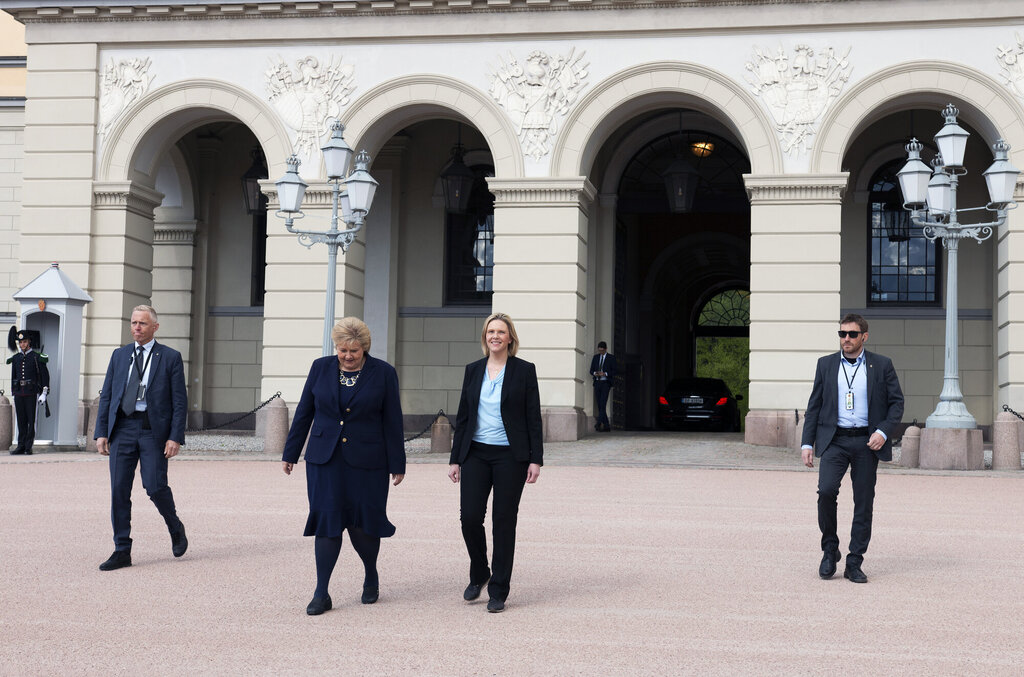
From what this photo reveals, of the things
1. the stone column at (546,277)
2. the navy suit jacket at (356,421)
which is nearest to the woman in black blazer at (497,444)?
the navy suit jacket at (356,421)

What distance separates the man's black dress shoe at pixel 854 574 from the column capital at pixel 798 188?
13604mm

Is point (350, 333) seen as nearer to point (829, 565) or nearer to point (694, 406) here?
point (829, 565)

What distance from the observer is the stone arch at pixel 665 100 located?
21594mm

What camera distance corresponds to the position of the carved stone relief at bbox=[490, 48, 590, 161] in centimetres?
2222

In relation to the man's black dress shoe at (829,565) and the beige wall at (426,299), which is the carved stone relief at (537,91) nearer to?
the beige wall at (426,299)

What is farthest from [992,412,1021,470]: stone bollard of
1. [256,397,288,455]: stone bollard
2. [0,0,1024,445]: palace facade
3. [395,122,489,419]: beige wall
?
[395,122,489,419]: beige wall

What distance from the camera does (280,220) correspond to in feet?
74.9

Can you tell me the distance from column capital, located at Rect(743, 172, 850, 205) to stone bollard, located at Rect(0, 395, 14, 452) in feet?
40.7

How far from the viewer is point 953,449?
17.7 meters

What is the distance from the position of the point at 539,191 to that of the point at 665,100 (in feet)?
8.95

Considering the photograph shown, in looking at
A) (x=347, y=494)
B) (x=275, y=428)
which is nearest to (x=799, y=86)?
(x=275, y=428)

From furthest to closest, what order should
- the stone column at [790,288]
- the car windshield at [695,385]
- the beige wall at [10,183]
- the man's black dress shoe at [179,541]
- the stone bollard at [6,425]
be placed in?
the car windshield at [695,385] < the beige wall at [10,183] < the stone column at [790,288] < the stone bollard at [6,425] < the man's black dress shoe at [179,541]

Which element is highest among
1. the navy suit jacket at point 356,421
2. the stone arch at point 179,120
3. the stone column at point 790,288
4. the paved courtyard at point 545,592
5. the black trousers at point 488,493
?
the stone arch at point 179,120

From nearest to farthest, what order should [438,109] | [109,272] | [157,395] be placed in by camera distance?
[157,395], [438,109], [109,272]
